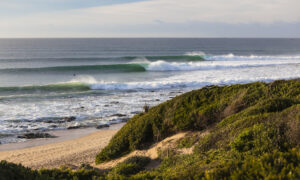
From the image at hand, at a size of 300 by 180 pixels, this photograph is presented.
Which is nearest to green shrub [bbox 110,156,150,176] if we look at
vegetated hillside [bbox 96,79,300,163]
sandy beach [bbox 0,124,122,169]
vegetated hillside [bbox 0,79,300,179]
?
vegetated hillside [bbox 0,79,300,179]

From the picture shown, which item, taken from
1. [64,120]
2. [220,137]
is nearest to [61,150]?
[64,120]

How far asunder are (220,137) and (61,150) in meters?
7.63

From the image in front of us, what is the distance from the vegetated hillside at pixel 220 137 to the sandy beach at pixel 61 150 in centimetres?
219

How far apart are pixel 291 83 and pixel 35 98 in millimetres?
20407

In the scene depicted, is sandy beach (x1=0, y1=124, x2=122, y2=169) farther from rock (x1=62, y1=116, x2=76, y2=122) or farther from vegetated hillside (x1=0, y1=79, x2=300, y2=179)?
vegetated hillside (x1=0, y1=79, x2=300, y2=179)

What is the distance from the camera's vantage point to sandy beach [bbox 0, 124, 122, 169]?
1031cm

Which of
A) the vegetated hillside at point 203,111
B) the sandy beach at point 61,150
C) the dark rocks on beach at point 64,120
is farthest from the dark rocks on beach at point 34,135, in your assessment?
the vegetated hillside at point 203,111

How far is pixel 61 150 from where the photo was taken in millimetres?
11648

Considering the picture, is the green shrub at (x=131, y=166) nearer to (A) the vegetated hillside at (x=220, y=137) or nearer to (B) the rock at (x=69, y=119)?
(A) the vegetated hillside at (x=220, y=137)

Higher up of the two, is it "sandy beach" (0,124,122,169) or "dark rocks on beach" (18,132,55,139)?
"dark rocks on beach" (18,132,55,139)

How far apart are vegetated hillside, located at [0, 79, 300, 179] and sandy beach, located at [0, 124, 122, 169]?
2187 millimetres

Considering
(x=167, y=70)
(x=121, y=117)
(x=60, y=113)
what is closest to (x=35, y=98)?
(x=60, y=113)

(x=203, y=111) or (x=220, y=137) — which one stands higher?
(x=203, y=111)

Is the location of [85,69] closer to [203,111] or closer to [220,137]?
[203,111]
